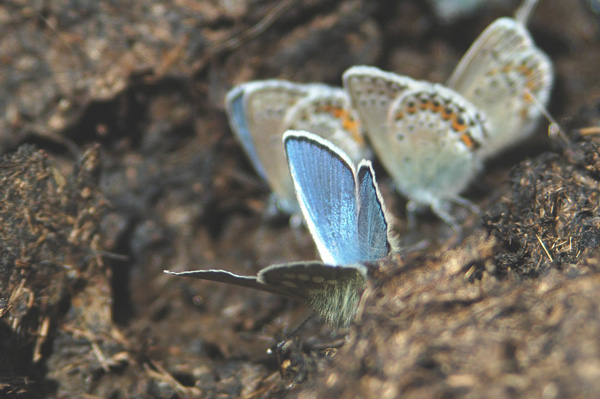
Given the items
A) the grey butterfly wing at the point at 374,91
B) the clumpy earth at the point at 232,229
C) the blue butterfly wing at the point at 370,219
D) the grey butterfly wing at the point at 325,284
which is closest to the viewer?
the clumpy earth at the point at 232,229

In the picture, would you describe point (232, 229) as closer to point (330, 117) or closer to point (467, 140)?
point (330, 117)

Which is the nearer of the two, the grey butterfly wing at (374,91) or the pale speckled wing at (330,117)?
the grey butterfly wing at (374,91)

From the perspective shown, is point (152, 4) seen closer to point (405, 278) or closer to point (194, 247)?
point (194, 247)

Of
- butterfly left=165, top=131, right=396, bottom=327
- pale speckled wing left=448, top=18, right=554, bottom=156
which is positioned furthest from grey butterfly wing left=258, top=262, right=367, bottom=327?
pale speckled wing left=448, top=18, right=554, bottom=156

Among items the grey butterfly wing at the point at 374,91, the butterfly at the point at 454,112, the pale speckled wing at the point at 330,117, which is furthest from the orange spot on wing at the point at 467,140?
the pale speckled wing at the point at 330,117

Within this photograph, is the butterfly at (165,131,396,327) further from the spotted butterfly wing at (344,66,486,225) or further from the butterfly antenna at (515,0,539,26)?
the butterfly antenna at (515,0,539,26)

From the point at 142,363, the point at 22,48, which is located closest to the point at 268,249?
the point at 142,363

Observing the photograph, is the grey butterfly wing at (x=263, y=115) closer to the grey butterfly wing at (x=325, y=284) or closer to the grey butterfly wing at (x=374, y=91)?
the grey butterfly wing at (x=374, y=91)
